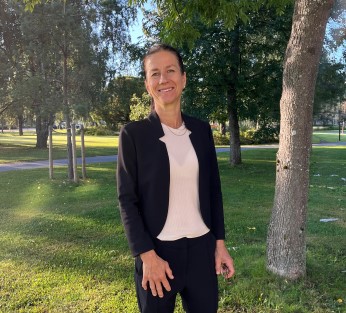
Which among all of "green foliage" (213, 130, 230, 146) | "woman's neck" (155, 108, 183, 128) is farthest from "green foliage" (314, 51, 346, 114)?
"green foliage" (213, 130, 230, 146)

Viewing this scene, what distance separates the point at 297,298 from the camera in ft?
11.4

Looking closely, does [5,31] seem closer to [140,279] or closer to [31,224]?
[31,224]

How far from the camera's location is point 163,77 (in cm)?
196

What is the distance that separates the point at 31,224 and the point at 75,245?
1.55 metres

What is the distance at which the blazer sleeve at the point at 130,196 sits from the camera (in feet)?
6.00

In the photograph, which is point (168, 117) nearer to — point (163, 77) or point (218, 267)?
point (163, 77)

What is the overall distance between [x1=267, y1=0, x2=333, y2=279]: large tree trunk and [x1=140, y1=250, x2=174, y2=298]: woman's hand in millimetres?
2162

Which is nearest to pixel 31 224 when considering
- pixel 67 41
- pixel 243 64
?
pixel 67 41

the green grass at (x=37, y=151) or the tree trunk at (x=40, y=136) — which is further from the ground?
the tree trunk at (x=40, y=136)

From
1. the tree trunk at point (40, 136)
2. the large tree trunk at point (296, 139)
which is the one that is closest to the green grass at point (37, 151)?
the tree trunk at point (40, 136)

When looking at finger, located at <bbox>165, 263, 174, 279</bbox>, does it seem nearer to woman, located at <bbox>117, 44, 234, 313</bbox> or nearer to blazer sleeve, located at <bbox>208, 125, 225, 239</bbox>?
woman, located at <bbox>117, 44, 234, 313</bbox>

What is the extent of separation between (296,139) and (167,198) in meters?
2.10

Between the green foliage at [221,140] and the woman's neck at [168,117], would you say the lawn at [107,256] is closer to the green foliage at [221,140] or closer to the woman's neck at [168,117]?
the woman's neck at [168,117]

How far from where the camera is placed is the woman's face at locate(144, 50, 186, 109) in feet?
6.45
